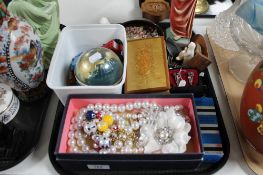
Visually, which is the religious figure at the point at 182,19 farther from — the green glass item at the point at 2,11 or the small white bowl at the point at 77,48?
the green glass item at the point at 2,11

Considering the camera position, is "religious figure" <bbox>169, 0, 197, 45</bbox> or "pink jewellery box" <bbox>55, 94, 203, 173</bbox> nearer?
"pink jewellery box" <bbox>55, 94, 203, 173</bbox>

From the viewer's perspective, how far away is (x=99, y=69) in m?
0.50

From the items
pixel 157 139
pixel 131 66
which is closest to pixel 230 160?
pixel 157 139

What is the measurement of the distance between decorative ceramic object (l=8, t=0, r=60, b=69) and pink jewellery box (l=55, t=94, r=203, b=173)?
0.16 meters

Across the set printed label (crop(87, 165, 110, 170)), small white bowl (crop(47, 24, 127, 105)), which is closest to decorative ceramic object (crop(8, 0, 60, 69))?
small white bowl (crop(47, 24, 127, 105))

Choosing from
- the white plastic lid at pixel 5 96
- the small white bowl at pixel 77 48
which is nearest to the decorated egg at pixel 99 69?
the small white bowl at pixel 77 48

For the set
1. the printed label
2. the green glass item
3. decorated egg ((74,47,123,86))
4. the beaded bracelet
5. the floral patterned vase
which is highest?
the green glass item

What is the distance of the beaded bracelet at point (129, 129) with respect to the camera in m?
0.46

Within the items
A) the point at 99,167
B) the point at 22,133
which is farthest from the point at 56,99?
the point at 99,167

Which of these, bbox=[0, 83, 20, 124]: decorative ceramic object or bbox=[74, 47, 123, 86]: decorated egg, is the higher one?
bbox=[74, 47, 123, 86]: decorated egg

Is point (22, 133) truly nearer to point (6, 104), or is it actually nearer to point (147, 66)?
point (6, 104)

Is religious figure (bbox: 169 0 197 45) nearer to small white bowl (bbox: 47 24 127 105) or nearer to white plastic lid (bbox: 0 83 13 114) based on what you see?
small white bowl (bbox: 47 24 127 105)

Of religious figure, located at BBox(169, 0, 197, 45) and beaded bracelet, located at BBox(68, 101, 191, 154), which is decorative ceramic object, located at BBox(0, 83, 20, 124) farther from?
religious figure, located at BBox(169, 0, 197, 45)

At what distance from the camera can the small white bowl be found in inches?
19.3
